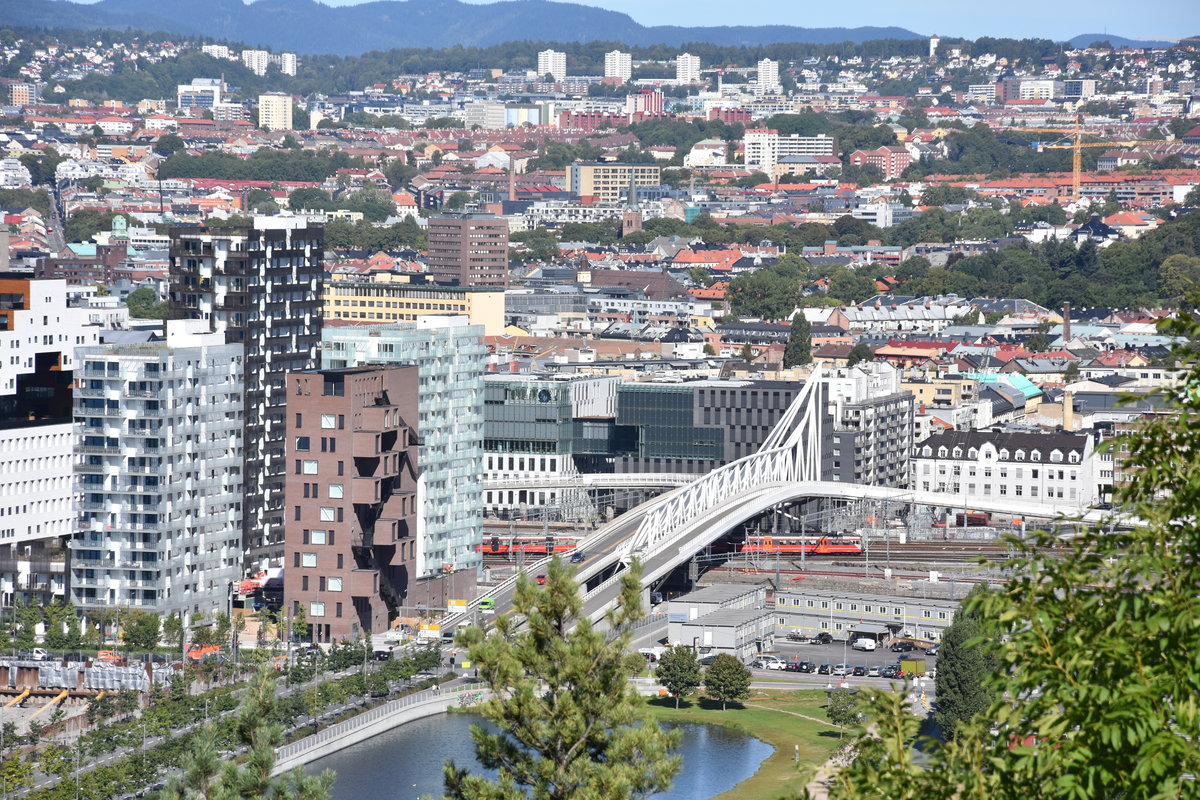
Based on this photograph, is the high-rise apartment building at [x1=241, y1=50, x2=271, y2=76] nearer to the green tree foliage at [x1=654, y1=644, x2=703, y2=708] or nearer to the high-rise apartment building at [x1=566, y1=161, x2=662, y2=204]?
the high-rise apartment building at [x1=566, y1=161, x2=662, y2=204]

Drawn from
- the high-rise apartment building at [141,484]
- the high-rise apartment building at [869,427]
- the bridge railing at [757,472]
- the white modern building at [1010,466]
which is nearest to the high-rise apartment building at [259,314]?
the high-rise apartment building at [141,484]

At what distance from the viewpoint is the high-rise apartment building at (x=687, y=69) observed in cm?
18250

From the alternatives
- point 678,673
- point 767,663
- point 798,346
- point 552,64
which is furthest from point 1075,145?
point 678,673

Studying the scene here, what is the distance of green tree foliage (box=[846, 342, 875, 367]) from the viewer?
181 ft

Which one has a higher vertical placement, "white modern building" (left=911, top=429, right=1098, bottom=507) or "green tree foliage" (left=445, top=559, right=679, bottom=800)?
"green tree foliage" (left=445, top=559, right=679, bottom=800)

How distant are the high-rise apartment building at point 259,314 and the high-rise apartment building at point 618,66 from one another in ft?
492

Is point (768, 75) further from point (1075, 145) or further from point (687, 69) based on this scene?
point (1075, 145)

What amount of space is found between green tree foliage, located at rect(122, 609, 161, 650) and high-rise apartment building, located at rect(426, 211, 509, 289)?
1866 inches

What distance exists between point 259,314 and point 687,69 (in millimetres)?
151279

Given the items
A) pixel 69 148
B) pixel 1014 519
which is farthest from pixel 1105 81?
pixel 1014 519

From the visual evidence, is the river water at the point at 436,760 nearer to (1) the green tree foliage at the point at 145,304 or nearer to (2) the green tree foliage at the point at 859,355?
(2) the green tree foliage at the point at 859,355

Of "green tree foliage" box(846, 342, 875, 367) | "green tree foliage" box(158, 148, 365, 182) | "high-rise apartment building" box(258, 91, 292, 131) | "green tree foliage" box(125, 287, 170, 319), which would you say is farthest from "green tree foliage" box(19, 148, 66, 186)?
"green tree foliage" box(846, 342, 875, 367)

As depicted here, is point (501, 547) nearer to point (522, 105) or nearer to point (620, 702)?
point (620, 702)

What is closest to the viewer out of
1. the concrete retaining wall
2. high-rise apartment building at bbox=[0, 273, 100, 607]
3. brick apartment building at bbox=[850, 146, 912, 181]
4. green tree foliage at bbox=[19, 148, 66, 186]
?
the concrete retaining wall
